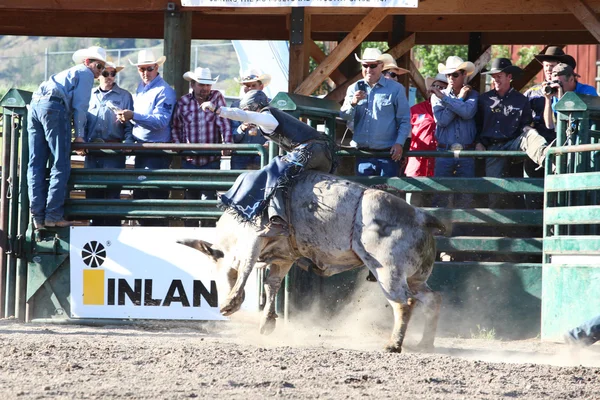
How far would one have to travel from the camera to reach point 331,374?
5695mm

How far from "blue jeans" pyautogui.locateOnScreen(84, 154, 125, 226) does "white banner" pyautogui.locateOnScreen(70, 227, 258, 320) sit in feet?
1.03

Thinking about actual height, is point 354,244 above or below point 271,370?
above

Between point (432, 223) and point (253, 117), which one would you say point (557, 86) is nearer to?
point (432, 223)

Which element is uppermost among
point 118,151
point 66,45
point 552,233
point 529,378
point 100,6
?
point 66,45

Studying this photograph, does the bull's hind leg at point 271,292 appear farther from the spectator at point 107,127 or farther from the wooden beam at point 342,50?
the wooden beam at point 342,50

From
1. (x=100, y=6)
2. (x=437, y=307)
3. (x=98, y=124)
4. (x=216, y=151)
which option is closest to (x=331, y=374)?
(x=437, y=307)

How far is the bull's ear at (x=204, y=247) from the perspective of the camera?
7723mm

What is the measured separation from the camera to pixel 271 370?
226 inches

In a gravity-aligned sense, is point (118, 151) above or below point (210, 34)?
below

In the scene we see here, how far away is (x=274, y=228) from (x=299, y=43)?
12.4 ft

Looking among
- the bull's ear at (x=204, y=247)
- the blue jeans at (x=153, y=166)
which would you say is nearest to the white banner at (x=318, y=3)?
the blue jeans at (x=153, y=166)

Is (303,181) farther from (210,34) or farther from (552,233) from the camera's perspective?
(210,34)

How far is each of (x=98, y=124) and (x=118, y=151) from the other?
46cm

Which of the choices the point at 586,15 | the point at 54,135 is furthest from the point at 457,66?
the point at 54,135
